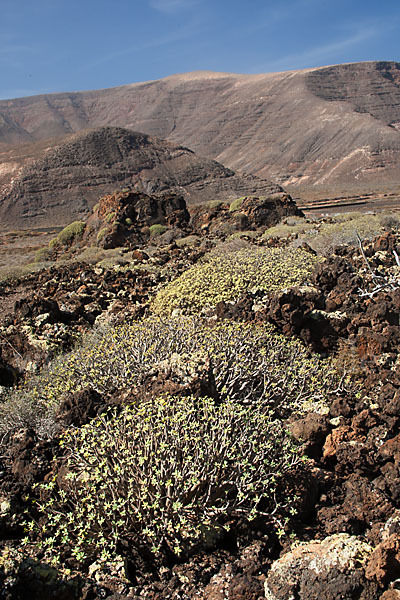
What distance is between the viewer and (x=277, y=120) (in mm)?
118812

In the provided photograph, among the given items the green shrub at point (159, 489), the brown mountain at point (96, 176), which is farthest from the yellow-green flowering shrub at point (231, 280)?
the brown mountain at point (96, 176)

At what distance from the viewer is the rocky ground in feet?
6.90

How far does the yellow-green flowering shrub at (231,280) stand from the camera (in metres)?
6.64

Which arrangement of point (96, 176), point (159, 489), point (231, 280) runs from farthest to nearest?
point (96, 176) < point (231, 280) < point (159, 489)

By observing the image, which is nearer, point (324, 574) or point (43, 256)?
point (324, 574)

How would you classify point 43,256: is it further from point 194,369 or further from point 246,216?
point 194,369

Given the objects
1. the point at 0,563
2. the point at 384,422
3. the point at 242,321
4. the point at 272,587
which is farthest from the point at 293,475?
the point at 242,321

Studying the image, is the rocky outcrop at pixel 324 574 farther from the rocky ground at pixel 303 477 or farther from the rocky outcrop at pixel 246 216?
the rocky outcrop at pixel 246 216

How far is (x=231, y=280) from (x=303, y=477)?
15.2ft

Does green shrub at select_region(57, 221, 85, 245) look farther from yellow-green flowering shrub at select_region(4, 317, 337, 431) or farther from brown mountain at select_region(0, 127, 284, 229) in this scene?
brown mountain at select_region(0, 127, 284, 229)

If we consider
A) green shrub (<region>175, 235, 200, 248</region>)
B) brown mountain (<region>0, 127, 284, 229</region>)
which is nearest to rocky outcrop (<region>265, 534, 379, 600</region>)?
green shrub (<region>175, 235, 200, 248</region>)

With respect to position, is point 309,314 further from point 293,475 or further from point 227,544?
point 227,544

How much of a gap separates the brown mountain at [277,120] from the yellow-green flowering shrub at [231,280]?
199 ft

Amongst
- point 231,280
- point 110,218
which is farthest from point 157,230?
point 231,280
